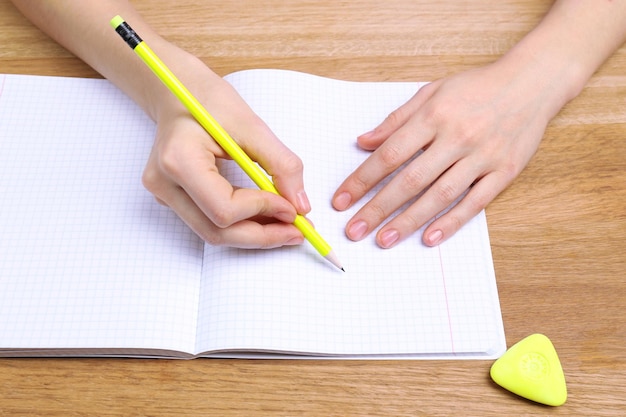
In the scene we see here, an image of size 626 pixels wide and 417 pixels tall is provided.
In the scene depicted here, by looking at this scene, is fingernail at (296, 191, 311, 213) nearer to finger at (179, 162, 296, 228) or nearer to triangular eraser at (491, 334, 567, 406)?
finger at (179, 162, 296, 228)

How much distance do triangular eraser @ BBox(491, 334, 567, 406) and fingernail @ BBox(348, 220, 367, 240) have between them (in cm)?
21

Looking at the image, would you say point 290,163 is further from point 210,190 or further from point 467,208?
point 467,208

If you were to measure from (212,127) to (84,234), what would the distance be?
8.4 inches

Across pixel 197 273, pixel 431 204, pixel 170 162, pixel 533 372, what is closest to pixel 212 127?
pixel 170 162

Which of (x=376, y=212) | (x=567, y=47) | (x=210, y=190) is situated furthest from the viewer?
(x=567, y=47)

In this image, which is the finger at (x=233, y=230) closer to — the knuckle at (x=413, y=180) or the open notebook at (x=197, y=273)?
the open notebook at (x=197, y=273)

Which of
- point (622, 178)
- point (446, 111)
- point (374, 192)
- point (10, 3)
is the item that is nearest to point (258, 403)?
point (374, 192)

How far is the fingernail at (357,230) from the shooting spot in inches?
27.4

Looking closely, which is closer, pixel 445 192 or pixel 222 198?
pixel 222 198

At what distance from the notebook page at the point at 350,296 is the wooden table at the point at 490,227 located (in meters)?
0.02

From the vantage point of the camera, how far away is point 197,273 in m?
0.68

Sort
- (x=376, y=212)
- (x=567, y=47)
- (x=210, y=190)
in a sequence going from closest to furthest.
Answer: (x=210, y=190) < (x=376, y=212) < (x=567, y=47)

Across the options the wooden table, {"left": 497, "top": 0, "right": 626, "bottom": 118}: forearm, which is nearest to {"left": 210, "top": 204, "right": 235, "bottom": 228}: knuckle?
the wooden table

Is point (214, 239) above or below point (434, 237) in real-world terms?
above
